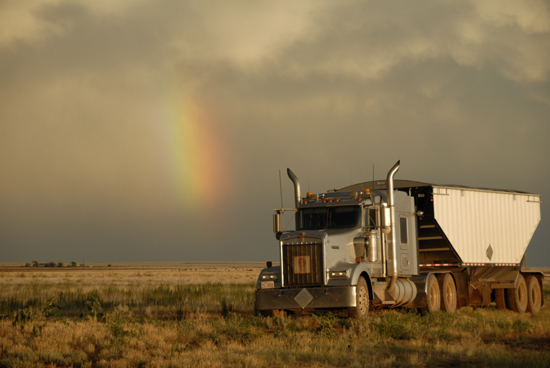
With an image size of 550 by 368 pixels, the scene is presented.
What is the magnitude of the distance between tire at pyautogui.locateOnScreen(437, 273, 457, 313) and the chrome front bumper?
575 cm

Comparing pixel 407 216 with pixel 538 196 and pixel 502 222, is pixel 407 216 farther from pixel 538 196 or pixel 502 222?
pixel 538 196

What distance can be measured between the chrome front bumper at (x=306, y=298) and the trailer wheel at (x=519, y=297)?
10.2m

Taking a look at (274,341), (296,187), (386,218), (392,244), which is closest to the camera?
(274,341)

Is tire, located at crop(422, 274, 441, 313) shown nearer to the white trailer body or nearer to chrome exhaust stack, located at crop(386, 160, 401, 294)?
the white trailer body

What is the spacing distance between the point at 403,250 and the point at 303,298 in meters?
4.32

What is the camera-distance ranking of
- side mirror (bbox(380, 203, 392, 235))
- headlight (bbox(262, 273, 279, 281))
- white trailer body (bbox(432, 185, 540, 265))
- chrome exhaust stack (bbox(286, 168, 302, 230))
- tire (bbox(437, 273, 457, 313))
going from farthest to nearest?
white trailer body (bbox(432, 185, 540, 265))
tire (bbox(437, 273, 457, 313))
chrome exhaust stack (bbox(286, 168, 302, 230))
side mirror (bbox(380, 203, 392, 235))
headlight (bbox(262, 273, 279, 281))

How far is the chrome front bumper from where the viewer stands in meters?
16.5

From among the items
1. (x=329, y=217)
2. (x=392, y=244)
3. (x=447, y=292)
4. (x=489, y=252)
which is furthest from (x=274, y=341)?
(x=489, y=252)

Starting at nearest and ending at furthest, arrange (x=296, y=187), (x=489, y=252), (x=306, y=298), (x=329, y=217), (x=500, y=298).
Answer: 1. (x=306, y=298)
2. (x=329, y=217)
3. (x=296, y=187)
4. (x=489, y=252)
5. (x=500, y=298)

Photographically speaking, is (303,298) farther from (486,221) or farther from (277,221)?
(486,221)

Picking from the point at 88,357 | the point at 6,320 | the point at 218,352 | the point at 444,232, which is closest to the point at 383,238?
the point at 444,232

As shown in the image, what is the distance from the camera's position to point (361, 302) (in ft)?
56.6

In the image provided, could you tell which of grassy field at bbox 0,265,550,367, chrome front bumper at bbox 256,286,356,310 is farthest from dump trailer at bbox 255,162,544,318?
grassy field at bbox 0,265,550,367

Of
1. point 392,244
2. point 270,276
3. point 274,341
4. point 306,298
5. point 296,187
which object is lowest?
point 274,341
